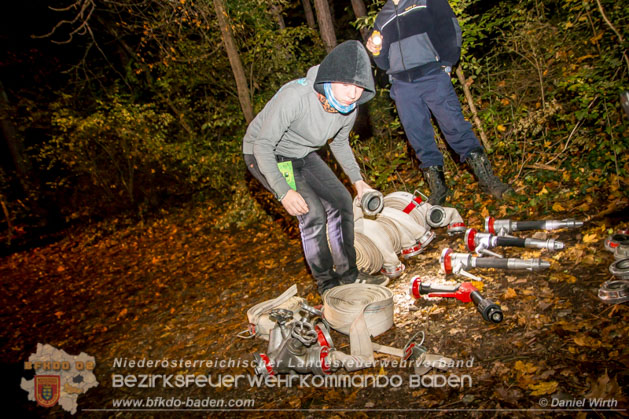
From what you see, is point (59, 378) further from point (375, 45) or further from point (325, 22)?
point (325, 22)

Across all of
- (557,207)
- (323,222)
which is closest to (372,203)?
(323,222)

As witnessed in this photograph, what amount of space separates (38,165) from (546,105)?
1729cm

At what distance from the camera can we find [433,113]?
14.3ft

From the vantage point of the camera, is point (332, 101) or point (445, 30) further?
point (445, 30)

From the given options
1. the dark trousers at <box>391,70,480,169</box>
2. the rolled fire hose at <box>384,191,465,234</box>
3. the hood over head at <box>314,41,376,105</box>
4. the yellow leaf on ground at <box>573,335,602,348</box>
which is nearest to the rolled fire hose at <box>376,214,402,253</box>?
the rolled fire hose at <box>384,191,465,234</box>

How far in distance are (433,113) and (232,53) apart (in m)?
3.72

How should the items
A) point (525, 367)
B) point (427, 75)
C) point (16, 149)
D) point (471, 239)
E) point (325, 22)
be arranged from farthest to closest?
point (16, 149), point (325, 22), point (427, 75), point (471, 239), point (525, 367)

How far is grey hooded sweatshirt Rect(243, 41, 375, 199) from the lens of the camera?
2725 mm

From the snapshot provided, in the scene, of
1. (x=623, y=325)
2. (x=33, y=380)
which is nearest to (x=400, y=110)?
(x=623, y=325)

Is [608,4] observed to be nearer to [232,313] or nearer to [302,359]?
[302,359]

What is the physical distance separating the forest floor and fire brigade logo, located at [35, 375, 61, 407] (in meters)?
0.11

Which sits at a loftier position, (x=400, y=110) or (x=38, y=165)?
(x=38, y=165)

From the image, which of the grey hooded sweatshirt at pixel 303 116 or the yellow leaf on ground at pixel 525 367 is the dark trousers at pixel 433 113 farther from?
the yellow leaf on ground at pixel 525 367

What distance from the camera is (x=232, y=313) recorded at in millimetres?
4578
